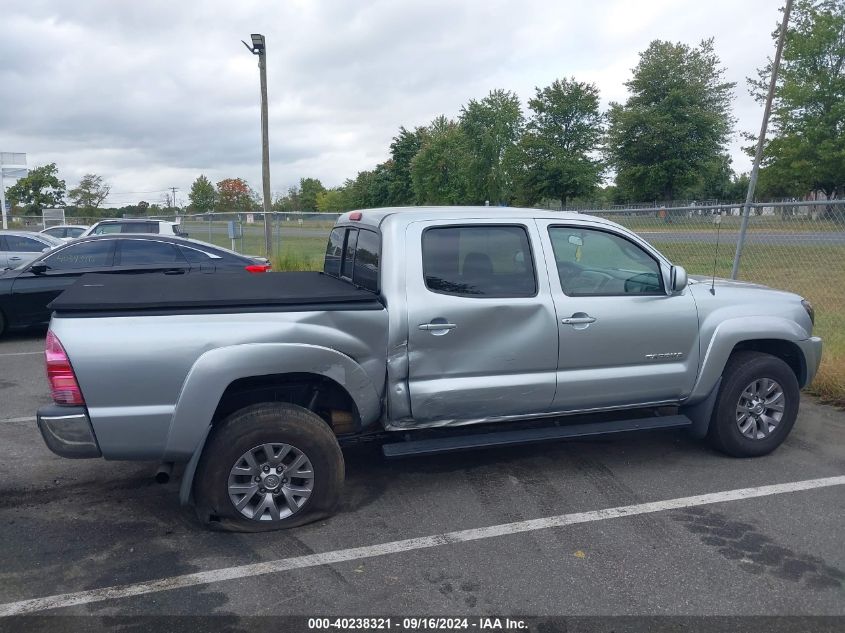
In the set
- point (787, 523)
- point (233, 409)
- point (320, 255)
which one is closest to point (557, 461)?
point (787, 523)

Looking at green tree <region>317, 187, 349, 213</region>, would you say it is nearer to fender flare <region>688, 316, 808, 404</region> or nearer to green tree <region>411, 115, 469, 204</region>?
green tree <region>411, 115, 469, 204</region>

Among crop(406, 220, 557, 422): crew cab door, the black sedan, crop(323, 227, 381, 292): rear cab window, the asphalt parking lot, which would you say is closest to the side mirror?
crop(406, 220, 557, 422): crew cab door

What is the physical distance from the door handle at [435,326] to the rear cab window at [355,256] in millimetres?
408

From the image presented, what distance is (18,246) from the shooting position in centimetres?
1392

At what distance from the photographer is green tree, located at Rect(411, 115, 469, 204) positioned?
39531 millimetres

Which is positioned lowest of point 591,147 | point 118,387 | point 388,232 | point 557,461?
point 557,461

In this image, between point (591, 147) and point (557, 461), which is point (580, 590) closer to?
point (557, 461)

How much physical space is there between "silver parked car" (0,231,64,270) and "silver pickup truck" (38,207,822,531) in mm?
10645

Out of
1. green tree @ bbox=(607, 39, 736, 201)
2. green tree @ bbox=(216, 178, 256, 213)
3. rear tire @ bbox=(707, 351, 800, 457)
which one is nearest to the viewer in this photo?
rear tire @ bbox=(707, 351, 800, 457)

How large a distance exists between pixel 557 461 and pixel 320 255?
12078 mm

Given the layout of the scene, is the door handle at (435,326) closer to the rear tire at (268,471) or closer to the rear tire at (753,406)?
the rear tire at (268,471)

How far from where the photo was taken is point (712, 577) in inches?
137

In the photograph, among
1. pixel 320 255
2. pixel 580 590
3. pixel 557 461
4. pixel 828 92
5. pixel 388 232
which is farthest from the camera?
pixel 828 92

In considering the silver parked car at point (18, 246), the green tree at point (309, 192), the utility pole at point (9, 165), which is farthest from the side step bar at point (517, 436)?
the green tree at point (309, 192)
